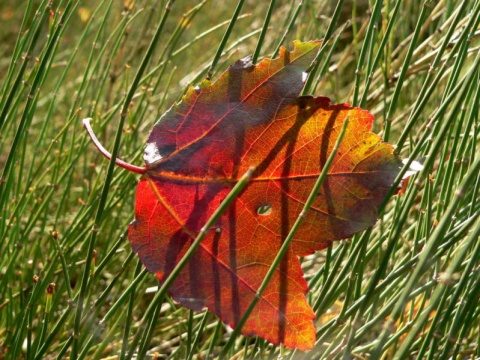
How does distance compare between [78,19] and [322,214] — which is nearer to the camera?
[322,214]

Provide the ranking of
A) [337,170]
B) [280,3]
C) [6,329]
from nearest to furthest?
1. [337,170]
2. [6,329]
3. [280,3]

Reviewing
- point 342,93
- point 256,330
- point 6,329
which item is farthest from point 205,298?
point 342,93

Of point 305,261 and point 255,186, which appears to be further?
point 305,261

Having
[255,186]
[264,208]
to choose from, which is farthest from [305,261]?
[255,186]

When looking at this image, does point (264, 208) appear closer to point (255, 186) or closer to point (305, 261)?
point (255, 186)

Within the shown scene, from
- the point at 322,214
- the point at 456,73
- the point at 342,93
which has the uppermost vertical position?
the point at 456,73

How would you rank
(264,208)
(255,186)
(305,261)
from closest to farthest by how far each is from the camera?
1. (255,186)
2. (264,208)
3. (305,261)

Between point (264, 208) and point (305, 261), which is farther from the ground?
point (264, 208)

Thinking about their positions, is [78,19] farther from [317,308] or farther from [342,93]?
[317,308]
